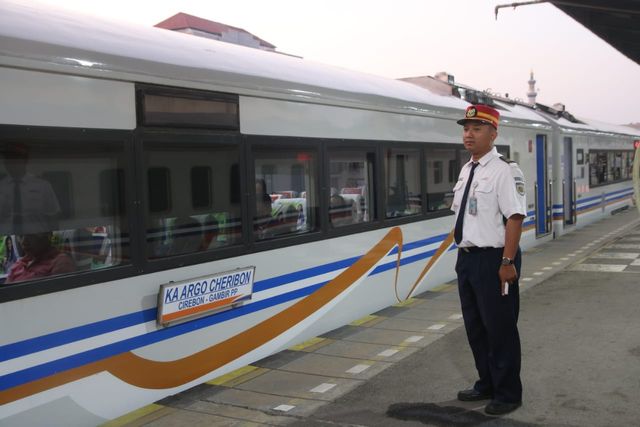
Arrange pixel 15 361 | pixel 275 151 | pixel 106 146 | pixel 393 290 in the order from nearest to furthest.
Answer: pixel 15 361
pixel 106 146
pixel 275 151
pixel 393 290

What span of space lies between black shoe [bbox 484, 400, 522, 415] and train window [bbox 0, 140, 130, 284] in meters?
2.47

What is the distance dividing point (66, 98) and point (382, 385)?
2.87 m

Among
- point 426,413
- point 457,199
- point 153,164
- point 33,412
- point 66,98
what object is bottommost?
A: point 426,413

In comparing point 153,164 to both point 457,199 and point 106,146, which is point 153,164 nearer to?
point 106,146

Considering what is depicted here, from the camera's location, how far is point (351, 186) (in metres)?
6.27

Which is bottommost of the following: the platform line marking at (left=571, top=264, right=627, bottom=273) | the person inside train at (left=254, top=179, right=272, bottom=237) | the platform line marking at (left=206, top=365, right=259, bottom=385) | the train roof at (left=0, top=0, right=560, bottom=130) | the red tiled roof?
the platform line marking at (left=206, top=365, right=259, bottom=385)

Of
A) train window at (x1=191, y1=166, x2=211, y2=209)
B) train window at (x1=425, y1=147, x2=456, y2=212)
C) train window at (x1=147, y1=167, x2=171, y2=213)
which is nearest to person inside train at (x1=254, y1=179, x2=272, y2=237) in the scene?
train window at (x1=191, y1=166, x2=211, y2=209)

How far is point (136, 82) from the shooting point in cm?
391

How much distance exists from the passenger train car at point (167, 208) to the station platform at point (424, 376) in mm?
209

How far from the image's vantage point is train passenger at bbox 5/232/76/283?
11.0 feet

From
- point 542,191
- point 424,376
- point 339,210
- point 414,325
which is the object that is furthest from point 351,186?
point 542,191

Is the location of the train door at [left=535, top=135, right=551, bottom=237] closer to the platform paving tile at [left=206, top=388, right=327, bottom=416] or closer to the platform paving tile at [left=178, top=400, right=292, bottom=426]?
the platform paving tile at [left=206, top=388, right=327, bottom=416]

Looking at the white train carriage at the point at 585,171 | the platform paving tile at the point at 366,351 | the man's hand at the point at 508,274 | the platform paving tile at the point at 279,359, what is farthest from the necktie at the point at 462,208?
the white train carriage at the point at 585,171

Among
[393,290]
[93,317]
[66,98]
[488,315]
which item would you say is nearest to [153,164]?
[66,98]
